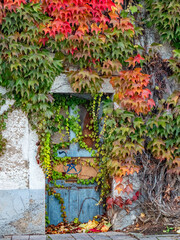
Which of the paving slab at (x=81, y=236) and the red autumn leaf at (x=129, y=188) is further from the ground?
the red autumn leaf at (x=129, y=188)

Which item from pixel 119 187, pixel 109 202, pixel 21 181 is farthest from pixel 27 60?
pixel 109 202

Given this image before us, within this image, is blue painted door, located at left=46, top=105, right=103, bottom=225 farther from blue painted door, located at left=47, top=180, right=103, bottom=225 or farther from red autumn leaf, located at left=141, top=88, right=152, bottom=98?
red autumn leaf, located at left=141, top=88, right=152, bottom=98

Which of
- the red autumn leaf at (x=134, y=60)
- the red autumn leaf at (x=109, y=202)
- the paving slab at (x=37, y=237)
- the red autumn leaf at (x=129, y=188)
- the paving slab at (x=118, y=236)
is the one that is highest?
the red autumn leaf at (x=134, y=60)

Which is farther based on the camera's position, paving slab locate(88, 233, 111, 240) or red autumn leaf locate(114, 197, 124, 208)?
red autumn leaf locate(114, 197, 124, 208)

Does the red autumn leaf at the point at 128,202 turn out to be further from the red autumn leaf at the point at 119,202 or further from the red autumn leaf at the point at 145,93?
the red autumn leaf at the point at 145,93

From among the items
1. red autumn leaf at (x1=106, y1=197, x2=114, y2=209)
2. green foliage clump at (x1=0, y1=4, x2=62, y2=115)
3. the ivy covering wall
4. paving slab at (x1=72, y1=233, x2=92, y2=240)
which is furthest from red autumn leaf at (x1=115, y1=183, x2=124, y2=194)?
green foliage clump at (x1=0, y1=4, x2=62, y2=115)

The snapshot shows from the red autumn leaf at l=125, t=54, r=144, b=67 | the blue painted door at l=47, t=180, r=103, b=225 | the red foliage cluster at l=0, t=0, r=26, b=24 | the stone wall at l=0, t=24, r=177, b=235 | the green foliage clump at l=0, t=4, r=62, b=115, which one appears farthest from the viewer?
the blue painted door at l=47, t=180, r=103, b=225

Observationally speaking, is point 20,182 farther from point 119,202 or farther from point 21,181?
point 119,202

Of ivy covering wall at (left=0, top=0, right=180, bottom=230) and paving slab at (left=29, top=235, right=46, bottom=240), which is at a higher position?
ivy covering wall at (left=0, top=0, right=180, bottom=230)

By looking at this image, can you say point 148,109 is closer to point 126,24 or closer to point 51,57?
point 126,24

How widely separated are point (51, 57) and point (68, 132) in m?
1.31

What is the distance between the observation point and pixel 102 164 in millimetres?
6016

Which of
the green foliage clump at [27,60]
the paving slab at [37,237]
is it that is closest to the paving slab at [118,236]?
the paving slab at [37,237]

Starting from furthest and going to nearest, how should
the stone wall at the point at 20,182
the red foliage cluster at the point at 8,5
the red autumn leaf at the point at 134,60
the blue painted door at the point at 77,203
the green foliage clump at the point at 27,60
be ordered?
the blue painted door at the point at 77,203 < the red autumn leaf at the point at 134,60 < the stone wall at the point at 20,182 < the green foliage clump at the point at 27,60 < the red foliage cluster at the point at 8,5
